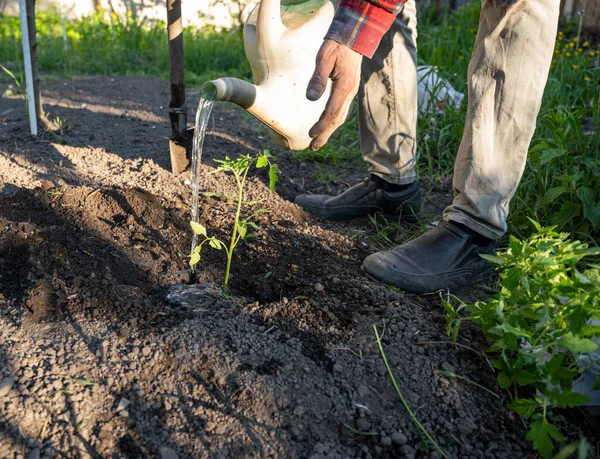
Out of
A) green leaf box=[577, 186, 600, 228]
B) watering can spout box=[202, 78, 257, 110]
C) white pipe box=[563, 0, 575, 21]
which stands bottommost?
green leaf box=[577, 186, 600, 228]

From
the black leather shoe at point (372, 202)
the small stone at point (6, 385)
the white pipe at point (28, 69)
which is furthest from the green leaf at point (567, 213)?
the white pipe at point (28, 69)

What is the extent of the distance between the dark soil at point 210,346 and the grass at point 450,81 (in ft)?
1.93

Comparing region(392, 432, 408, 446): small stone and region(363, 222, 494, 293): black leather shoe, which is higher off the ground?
region(363, 222, 494, 293): black leather shoe

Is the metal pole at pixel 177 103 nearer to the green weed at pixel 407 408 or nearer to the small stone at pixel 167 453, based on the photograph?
the green weed at pixel 407 408

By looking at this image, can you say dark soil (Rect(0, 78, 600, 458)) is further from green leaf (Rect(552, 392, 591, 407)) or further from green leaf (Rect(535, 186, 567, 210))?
green leaf (Rect(535, 186, 567, 210))

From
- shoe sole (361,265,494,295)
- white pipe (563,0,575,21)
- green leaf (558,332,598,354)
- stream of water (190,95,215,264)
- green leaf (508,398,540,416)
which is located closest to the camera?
green leaf (558,332,598,354)

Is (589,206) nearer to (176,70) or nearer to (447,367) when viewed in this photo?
(447,367)

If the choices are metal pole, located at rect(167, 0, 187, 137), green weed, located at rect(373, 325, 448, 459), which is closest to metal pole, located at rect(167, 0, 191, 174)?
metal pole, located at rect(167, 0, 187, 137)

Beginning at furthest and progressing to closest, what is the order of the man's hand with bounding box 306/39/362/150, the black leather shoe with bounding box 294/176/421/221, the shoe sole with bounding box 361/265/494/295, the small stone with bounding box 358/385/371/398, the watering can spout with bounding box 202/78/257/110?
1. the black leather shoe with bounding box 294/176/421/221
2. the shoe sole with bounding box 361/265/494/295
3. the watering can spout with bounding box 202/78/257/110
4. the man's hand with bounding box 306/39/362/150
5. the small stone with bounding box 358/385/371/398

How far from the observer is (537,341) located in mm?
1375

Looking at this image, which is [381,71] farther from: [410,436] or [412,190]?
[410,436]

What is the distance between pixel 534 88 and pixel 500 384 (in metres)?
0.94

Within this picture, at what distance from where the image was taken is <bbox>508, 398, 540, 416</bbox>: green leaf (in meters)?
1.35

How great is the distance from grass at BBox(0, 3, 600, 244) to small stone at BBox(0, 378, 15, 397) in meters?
1.83
